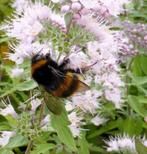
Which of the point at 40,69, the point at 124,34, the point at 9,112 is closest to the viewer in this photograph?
the point at 40,69

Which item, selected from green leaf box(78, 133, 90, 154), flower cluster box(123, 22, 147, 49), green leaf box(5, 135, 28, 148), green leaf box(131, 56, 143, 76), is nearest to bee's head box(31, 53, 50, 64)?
green leaf box(5, 135, 28, 148)

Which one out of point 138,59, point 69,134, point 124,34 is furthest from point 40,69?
point 138,59

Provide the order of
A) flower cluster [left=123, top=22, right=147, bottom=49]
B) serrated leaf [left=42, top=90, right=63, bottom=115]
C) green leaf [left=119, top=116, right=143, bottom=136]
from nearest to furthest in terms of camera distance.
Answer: serrated leaf [left=42, top=90, right=63, bottom=115] < green leaf [left=119, top=116, right=143, bottom=136] < flower cluster [left=123, top=22, right=147, bottom=49]

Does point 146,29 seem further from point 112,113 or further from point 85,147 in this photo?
point 85,147

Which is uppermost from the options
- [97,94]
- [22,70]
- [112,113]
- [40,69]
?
[40,69]

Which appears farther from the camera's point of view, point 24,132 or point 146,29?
point 146,29

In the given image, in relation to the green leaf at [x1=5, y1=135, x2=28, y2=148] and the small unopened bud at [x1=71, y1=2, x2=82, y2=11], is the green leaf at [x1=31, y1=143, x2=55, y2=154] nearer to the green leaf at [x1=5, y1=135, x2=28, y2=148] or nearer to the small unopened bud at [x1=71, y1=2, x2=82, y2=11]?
the green leaf at [x1=5, y1=135, x2=28, y2=148]

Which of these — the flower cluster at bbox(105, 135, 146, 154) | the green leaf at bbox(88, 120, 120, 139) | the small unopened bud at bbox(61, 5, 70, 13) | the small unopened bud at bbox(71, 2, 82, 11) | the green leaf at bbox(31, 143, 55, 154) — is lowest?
the green leaf at bbox(88, 120, 120, 139)
